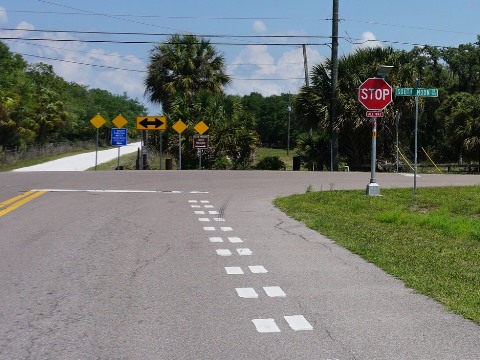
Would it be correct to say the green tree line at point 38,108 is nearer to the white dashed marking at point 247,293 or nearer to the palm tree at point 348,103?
the palm tree at point 348,103

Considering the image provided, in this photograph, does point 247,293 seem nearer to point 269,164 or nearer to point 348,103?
point 348,103

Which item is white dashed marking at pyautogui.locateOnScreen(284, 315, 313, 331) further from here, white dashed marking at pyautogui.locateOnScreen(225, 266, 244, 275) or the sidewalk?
the sidewalk

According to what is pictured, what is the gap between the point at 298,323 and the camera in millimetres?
6273

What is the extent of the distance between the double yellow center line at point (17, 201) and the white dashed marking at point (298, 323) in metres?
9.74

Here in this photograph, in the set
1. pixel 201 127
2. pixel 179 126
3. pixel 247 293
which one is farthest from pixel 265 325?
pixel 201 127

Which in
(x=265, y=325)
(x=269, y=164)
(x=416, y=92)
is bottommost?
(x=265, y=325)

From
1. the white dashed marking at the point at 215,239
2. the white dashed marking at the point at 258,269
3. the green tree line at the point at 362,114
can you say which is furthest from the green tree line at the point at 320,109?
the white dashed marking at the point at 258,269

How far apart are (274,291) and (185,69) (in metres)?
35.7

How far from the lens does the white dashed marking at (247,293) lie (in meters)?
7.34

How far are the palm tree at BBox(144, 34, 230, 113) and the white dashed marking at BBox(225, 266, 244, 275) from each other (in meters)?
33.0

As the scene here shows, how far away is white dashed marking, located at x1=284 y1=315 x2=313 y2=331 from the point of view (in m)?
6.13

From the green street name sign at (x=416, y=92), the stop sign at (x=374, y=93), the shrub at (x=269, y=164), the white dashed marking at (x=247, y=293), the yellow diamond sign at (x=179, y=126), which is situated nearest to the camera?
the white dashed marking at (x=247, y=293)

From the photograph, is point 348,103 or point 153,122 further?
point 153,122

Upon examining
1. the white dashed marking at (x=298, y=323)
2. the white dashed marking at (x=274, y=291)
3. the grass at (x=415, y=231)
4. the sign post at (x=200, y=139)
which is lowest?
the white dashed marking at (x=298, y=323)
